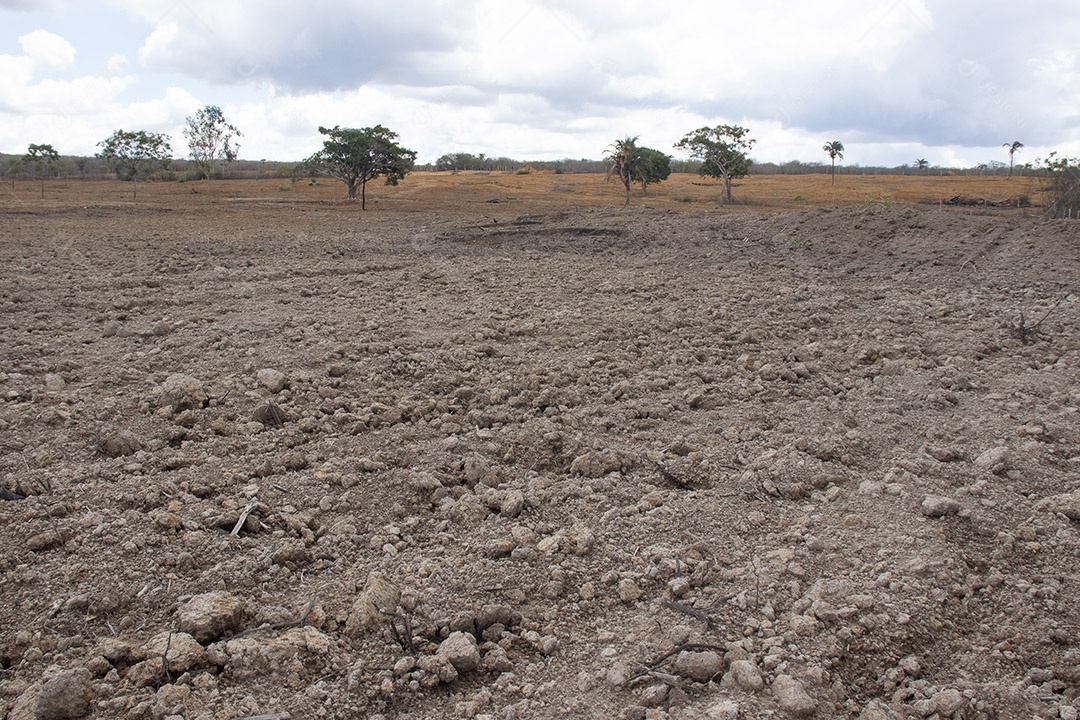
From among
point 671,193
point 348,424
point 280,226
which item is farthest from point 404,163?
point 348,424

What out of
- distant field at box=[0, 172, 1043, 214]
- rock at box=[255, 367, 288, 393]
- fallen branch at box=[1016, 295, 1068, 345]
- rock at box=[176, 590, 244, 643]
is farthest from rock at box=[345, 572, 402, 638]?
distant field at box=[0, 172, 1043, 214]

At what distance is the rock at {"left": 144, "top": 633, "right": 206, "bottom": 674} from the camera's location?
2.44 m

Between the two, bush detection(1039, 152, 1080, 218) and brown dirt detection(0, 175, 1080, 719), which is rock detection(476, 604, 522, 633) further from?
bush detection(1039, 152, 1080, 218)

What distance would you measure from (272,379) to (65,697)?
118 inches

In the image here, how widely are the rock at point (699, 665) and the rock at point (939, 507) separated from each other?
57.3 inches

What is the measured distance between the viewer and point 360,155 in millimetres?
28125

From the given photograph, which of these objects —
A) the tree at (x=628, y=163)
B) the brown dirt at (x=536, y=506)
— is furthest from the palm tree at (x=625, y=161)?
the brown dirt at (x=536, y=506)

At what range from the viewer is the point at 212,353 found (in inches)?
231

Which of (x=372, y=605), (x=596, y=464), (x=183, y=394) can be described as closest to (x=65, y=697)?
(x=372, y=605)

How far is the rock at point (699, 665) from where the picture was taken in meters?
2.42

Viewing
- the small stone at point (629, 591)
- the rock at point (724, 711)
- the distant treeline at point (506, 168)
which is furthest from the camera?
the distant treeline at point (506, 168)

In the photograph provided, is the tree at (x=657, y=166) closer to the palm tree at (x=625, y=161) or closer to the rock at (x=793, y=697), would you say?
the palm tree at (x=625, y=161)

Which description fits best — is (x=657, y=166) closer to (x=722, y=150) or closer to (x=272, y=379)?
(x=722, y=150)

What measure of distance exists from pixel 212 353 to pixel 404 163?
2459 centimetres
